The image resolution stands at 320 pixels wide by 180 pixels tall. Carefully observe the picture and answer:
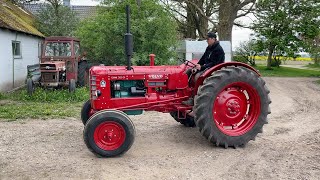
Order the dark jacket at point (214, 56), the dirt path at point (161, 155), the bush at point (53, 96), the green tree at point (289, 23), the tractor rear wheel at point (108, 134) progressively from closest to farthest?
the dirt path at point (161, 155) < the tractor rear wheel at point (108, 134) < the dark jacket at point (214, 56) < the bush at point (53, 96) < the green tree at point (289, 23)

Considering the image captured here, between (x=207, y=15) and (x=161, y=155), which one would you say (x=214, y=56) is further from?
(x=207, y=15)

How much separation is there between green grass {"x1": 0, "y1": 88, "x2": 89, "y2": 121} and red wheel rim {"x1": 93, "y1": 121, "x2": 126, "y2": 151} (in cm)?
366

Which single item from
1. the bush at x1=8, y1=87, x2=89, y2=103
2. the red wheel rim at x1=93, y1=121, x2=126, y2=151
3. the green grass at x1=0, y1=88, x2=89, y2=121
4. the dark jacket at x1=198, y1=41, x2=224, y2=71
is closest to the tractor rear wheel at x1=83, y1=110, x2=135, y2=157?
the red wheel rim at x1=93, y1=121, x2=126, y2=151

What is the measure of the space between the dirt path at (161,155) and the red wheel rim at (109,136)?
0.21 metres

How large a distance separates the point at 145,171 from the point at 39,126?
3.76 metres

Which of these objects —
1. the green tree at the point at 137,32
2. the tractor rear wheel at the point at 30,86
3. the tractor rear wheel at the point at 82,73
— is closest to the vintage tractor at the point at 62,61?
the tractor rear wheel at the point at 82,73

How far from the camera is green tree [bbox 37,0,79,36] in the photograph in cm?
2291

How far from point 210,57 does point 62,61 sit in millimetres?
8148

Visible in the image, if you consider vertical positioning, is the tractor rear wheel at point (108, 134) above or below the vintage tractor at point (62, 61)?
below

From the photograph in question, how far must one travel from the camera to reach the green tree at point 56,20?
75.2 ft

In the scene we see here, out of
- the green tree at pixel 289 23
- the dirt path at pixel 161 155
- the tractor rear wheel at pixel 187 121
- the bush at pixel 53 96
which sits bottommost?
the dirt path at pixel 161 155

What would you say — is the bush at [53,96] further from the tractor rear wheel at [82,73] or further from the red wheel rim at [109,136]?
the red wheel rim at [109,136]

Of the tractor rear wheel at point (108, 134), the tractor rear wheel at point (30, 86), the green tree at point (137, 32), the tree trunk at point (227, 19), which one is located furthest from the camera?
the tree trunk at point (227, 19)

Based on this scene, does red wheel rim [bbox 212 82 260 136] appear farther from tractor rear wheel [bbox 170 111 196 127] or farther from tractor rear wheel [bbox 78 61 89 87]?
tractor rear wheel [bbox 78 61 89 87]
